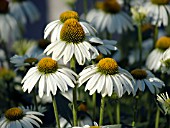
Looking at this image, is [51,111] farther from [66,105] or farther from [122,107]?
[122,107]

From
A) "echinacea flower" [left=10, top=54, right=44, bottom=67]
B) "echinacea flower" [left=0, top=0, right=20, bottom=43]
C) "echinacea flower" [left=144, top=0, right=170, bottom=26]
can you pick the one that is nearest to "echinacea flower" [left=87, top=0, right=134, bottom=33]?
"echinacea flower" [left=144, top=0, right=170, bottom=26]

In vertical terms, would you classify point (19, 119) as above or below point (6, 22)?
below

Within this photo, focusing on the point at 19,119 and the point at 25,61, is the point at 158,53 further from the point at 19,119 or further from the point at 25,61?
the point at 19,119

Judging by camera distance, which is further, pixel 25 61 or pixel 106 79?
pixel 25 61

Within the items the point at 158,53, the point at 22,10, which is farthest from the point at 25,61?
the point at 22,10

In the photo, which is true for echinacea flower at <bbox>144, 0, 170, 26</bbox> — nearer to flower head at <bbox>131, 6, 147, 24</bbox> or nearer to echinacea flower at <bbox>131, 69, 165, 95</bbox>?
flower head at <bbox>131, 6, 147, 24</bbox>

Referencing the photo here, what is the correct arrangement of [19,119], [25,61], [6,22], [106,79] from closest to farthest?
[106,79], [19,119], [25,61], [6,22]
